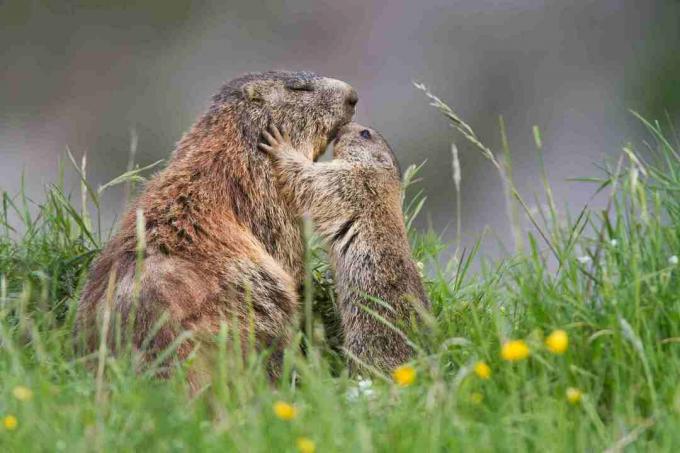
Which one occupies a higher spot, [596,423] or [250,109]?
[250,109]

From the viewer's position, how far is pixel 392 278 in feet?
17.6

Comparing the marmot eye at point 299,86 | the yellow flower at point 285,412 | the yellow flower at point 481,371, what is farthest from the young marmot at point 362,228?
the yellow flower at point 285,412

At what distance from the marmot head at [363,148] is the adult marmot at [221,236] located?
85 mm

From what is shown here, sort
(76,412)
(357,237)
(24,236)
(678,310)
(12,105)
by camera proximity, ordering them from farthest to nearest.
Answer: (12,105)
(24,236)
(357,237)
(678,310)
(76,412)

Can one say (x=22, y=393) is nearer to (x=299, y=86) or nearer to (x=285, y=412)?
(x=285, y=412)

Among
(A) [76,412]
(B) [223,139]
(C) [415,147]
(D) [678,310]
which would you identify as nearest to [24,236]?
(B) [223,139]

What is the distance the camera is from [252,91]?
5.80 meters

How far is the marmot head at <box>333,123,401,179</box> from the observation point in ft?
19.6

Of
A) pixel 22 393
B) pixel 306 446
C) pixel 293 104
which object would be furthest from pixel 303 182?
pixel 306 446

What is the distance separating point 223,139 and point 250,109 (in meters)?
0.27

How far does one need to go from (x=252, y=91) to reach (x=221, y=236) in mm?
989

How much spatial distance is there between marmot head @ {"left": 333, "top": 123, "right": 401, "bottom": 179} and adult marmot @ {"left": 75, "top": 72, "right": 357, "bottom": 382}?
3.3 inches

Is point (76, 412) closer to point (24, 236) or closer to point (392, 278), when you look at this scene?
point (392, 278)

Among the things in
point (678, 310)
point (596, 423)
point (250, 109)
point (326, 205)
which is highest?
point (250, 109)
